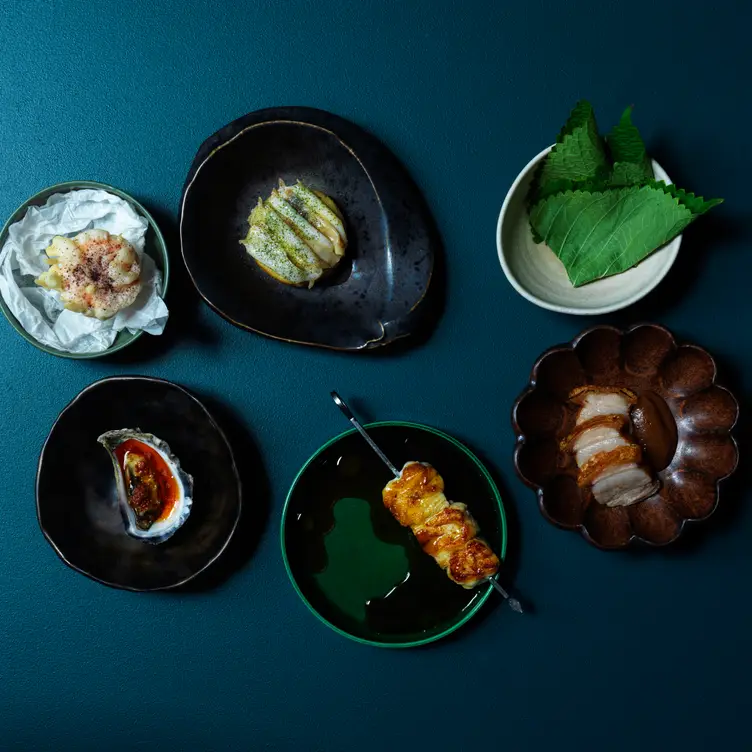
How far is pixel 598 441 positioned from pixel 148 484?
137 cm

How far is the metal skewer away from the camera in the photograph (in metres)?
2.24

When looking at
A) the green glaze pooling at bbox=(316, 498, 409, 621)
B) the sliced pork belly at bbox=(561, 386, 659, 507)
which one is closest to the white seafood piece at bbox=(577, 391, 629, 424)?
the sliced pork belly at bbox=(561, 386, 659, 507)

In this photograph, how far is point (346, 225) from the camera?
2348 millimetres

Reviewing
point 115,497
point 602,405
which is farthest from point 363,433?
point 115,497

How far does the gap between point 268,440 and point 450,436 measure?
0.59 m

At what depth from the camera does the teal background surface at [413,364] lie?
7.73 feet

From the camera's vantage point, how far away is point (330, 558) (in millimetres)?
2338

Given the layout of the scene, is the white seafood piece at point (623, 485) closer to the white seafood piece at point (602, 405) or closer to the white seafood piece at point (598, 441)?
the white seafood piece at point (598, 441)

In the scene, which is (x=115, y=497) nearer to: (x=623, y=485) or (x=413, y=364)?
(x=413, y=364)

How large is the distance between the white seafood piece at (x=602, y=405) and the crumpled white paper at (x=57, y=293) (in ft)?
4.24

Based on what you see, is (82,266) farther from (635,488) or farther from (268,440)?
(635,488)

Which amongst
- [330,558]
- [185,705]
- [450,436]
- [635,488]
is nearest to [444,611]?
[330,558]

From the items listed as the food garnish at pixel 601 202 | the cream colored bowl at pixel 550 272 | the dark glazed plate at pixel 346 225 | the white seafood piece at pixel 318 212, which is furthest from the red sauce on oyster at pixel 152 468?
the food garnish at pixel 601 202

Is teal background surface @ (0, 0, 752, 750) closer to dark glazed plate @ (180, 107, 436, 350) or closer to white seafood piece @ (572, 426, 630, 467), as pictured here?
dark glazed plate @ (180, 107, 436, 350)
